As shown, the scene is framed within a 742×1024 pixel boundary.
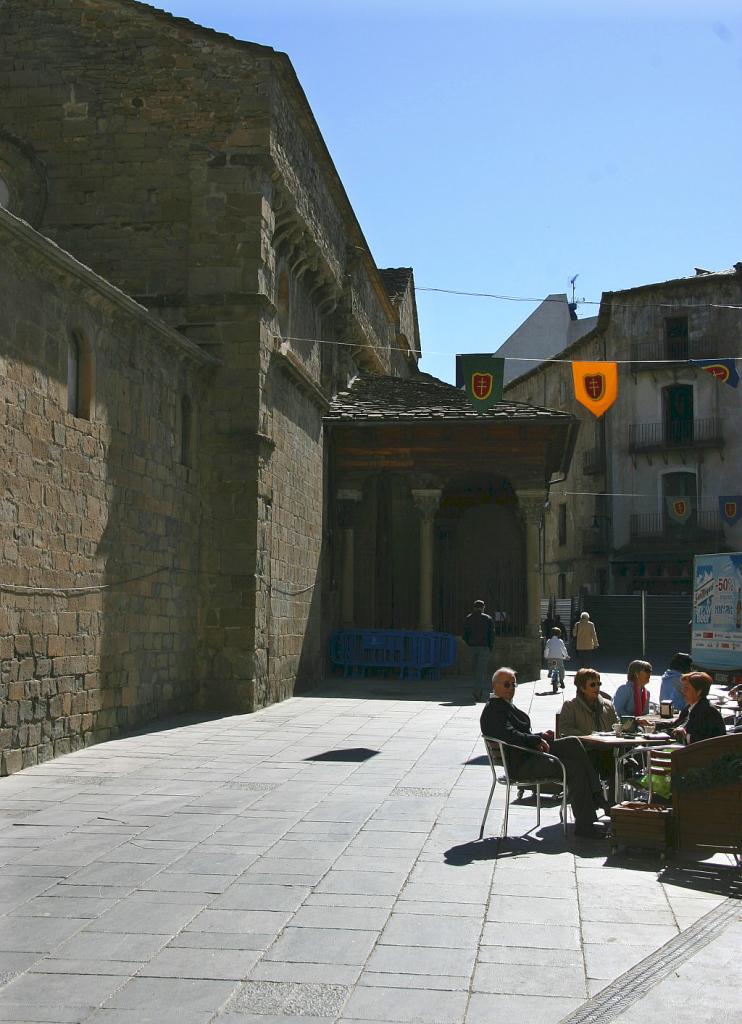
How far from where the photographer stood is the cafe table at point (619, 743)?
25.5 ft

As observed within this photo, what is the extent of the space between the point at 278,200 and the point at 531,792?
9801mm

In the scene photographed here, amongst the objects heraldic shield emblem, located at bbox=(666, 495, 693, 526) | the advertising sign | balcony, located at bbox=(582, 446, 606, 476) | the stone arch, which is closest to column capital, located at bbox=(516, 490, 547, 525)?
the advertising sign

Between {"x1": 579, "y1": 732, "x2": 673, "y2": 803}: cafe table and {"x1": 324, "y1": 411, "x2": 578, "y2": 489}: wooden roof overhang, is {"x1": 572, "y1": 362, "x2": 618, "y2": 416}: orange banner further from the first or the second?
{"x1": 579, "y1": 732, "x2": 673, "y2": 803}: cafe table

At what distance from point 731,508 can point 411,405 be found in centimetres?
1709

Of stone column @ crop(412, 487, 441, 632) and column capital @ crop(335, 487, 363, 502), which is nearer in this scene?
stone column @ crop(412, 487, 441, 632)

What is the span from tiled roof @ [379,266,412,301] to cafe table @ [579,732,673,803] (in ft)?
82.0

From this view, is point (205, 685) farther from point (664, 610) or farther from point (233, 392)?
point (664, 610)

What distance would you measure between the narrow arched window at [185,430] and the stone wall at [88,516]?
100 mm

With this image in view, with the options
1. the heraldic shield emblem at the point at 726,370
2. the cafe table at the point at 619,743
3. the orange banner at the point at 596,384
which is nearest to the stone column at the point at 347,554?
the orange banner at the point at 596,384

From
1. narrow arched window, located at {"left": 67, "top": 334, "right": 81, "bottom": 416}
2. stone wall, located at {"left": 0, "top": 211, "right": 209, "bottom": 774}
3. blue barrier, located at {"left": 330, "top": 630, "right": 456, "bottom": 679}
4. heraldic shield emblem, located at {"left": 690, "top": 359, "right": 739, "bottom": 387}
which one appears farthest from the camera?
heraldic shield emblem, located at {"left": 690, "top": 359, "right": 739, "bottom": 387}

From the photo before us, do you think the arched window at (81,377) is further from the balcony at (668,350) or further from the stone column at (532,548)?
the balcony at (668,350)

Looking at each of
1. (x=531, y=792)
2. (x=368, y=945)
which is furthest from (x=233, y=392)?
(x=368, y=945)

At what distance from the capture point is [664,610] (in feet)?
110

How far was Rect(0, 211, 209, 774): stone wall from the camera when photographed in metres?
10.1
